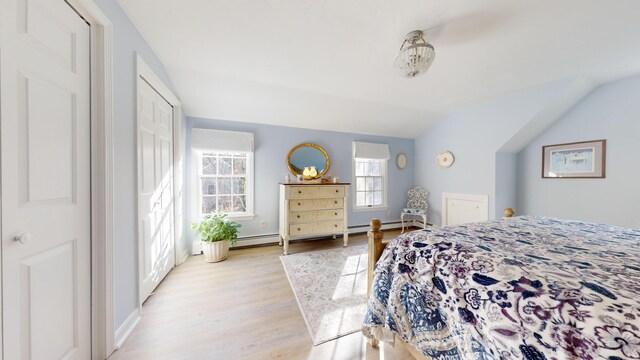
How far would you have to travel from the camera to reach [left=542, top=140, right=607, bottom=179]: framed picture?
8.43ft

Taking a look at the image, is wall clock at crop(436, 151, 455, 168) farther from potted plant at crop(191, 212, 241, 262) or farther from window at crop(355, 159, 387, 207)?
potted plant at crop(191, 212, 241, 262)

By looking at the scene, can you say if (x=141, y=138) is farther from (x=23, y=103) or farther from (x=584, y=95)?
(x=584, y=95)

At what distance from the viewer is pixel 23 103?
85 centimetres

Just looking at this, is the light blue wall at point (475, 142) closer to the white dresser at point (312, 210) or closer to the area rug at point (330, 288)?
the white dresser at point (312, 210)

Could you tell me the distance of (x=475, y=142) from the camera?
11.1 feet

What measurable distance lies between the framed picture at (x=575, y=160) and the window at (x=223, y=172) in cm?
453

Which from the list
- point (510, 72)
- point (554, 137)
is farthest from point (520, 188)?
point (510, 72)

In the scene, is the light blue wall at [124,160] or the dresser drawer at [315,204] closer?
the light blue wall at [124,160]

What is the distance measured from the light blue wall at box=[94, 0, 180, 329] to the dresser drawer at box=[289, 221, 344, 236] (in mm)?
1775

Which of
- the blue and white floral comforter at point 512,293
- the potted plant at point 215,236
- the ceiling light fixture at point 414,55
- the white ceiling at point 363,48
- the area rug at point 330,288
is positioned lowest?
the area rug at point 330,288

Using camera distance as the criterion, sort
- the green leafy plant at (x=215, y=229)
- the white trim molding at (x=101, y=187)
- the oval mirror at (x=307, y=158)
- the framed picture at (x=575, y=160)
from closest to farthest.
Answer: the white trim molding at (x=101, y=187) → the framed picture at (x=575, y=160) → the green leafy plant at (x=215, y=229) → the oval mirror at (x=307, y=158)

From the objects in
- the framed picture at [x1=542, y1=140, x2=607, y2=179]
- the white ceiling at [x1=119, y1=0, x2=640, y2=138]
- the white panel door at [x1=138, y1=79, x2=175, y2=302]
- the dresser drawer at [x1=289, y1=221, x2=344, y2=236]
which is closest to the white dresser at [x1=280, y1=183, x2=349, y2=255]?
the dresser drawer at [x1=289, y1=221, x2=344, y2=236]

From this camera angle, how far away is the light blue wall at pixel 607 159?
2.35 m

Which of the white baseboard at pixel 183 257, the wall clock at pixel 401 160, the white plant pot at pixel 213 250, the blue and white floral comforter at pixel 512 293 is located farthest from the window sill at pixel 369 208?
the white baseboard at pixel 183 257
